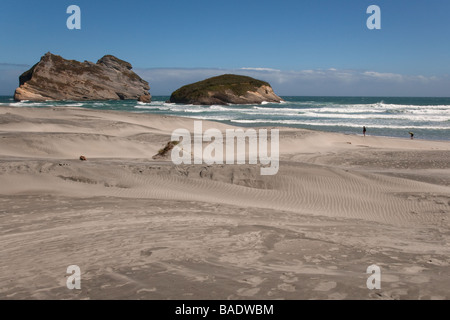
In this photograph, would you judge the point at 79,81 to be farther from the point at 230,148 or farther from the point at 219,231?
the point at 219,231

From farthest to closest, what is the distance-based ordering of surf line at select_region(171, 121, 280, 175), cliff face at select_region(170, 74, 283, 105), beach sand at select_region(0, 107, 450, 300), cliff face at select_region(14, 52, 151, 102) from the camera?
cliff face at select_region(14, 52, 151, 102) → cliff face at select_region(170, 74, 283, 105) → surf line at select_region(171, 121, 280, 175) → beach sand at select_region(0, 107, 450, 300)

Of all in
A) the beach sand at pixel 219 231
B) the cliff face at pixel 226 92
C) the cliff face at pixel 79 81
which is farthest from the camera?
the cliff face at pixel 79 81

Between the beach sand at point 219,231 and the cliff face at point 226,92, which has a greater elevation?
the cliff face at point 226,92

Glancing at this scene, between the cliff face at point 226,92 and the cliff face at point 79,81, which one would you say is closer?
the cliff face at point 226,92

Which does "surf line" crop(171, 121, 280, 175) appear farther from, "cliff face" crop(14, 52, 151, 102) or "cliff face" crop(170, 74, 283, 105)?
"cliff face" crop(14, 52, 151, 102)

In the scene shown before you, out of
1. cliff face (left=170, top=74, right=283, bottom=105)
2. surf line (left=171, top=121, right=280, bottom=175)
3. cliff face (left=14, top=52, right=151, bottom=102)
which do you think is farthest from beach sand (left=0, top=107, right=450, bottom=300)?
cliff face (left=14, top=52, right=151, bottom=102)

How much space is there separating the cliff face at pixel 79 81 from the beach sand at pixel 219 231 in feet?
238

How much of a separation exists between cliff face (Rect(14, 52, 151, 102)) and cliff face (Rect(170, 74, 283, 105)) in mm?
10575

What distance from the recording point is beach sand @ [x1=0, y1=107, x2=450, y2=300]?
12.8 feet

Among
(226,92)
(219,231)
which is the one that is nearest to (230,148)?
(219,231)

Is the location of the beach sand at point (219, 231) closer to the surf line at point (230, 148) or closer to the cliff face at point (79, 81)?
the surf line at point (230, 148)

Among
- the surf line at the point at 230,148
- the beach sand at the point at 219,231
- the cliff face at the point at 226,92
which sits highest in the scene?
the cliff face at the point at 226,92

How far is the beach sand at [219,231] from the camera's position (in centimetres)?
391

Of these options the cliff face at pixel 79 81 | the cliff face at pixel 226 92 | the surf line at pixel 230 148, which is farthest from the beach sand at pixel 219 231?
the cliff face at pixel 79 81
